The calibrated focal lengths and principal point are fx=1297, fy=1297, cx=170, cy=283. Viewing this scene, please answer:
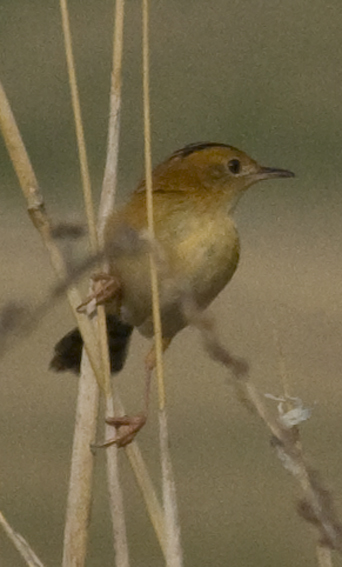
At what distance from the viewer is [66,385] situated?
4.87 metres

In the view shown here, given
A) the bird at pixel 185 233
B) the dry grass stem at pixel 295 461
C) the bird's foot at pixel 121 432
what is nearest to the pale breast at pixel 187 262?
the bird at pixel 185 233

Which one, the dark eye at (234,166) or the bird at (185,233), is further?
the dark eye at (234,166)

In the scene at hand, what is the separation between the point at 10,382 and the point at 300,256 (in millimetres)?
1714

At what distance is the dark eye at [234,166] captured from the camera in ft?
7.24

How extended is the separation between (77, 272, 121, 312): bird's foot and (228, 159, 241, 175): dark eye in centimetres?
38

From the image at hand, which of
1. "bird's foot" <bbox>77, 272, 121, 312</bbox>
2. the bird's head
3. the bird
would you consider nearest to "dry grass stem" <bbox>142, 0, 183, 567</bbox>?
"bird's foot" <bbox>77, 272, 121, 312</bbox>

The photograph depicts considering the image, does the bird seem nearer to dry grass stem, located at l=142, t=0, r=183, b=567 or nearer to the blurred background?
the blurred background

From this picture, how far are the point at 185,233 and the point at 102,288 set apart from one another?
0.32 meters

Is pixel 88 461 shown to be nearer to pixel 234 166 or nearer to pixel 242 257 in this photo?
pixel 234 166

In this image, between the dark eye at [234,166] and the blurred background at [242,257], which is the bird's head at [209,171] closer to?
the dark eye at [234,166]

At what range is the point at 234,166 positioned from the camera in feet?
7.26

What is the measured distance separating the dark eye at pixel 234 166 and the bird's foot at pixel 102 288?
38 cm

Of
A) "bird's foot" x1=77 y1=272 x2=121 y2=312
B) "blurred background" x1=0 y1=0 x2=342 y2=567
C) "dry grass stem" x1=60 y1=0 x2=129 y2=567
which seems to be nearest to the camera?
"dry grass stem" x1=60 y1=0 x2=129 y2=567

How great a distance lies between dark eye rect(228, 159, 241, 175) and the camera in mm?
2207
